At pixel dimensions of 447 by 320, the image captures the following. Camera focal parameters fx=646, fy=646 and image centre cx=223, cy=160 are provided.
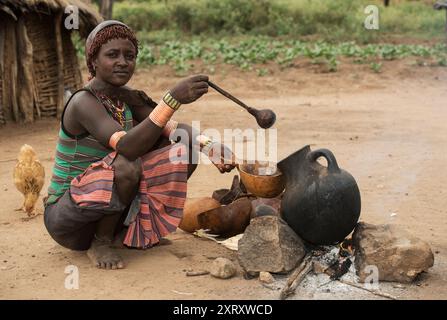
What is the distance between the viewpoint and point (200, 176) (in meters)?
5.47

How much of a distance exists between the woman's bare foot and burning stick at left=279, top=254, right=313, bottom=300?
2.97ft

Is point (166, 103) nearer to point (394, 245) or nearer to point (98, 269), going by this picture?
point (98, 269)

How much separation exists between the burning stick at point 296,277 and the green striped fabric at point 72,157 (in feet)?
3.88

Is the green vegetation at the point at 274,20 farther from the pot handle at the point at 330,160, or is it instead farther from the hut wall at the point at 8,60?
the pot handle at the point at 330,160

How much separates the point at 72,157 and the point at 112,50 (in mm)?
616

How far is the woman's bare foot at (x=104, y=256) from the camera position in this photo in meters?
3.37

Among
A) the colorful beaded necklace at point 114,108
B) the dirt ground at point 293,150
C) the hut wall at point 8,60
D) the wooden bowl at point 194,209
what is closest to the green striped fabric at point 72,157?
the colorful beaded necklace at point 114,108

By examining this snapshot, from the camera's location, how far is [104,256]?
3410 mm

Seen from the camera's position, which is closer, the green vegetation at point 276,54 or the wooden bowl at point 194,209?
the wooden bowl at point 194,209

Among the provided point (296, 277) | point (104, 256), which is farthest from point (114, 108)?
point (296, 277)

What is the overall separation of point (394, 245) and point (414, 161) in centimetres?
283

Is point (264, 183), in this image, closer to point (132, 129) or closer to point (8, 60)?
point (132, 129)
